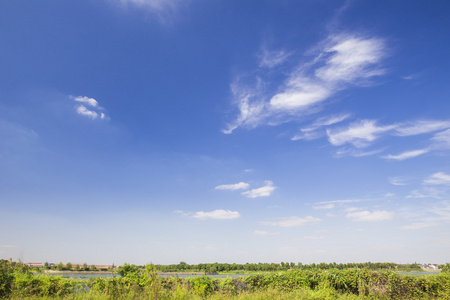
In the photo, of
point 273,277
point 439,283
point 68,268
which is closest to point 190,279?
point 273,277

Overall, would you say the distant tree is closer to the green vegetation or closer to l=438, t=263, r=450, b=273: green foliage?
the green vegetation

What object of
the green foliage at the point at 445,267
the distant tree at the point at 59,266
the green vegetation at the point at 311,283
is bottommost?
the distant tree at the point at 59,266

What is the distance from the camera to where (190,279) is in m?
15.5

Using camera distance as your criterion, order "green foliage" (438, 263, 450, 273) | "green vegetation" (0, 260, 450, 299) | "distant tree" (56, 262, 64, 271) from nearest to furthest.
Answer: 1. "green vegetation" (0, 260, 450, 299)
2. "green foliage" (438, 263, 450, 273)
3. "distant tree" (56, 262, 64, 271)

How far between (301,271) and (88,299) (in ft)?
42.3

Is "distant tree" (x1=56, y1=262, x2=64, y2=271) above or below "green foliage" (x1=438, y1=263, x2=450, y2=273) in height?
below

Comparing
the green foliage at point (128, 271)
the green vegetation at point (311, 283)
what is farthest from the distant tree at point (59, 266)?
the green foliage at point (128, 271)

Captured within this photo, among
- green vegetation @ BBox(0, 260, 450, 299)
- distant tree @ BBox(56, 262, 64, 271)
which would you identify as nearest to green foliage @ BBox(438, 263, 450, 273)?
green vegetation @ BBox(0, 260, 450, 299)

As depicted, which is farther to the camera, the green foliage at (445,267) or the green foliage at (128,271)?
the green foliage at (445,267)

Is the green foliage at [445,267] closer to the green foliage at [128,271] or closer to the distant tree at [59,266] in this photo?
the green foliage at [128,271]

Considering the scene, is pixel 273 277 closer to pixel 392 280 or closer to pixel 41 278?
pixel 392 280

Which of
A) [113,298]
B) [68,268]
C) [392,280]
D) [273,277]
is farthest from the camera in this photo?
[68,268]

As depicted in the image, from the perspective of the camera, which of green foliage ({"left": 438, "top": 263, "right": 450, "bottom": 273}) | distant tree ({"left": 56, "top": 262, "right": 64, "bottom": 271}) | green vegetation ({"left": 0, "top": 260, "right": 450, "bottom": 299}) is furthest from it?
distant tree ({"left": 56, "top": 262, "right": 64, "bottom": 271})

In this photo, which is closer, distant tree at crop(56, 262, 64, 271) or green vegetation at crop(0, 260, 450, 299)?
green vegetation at crop(0, 260, 450, 299)
